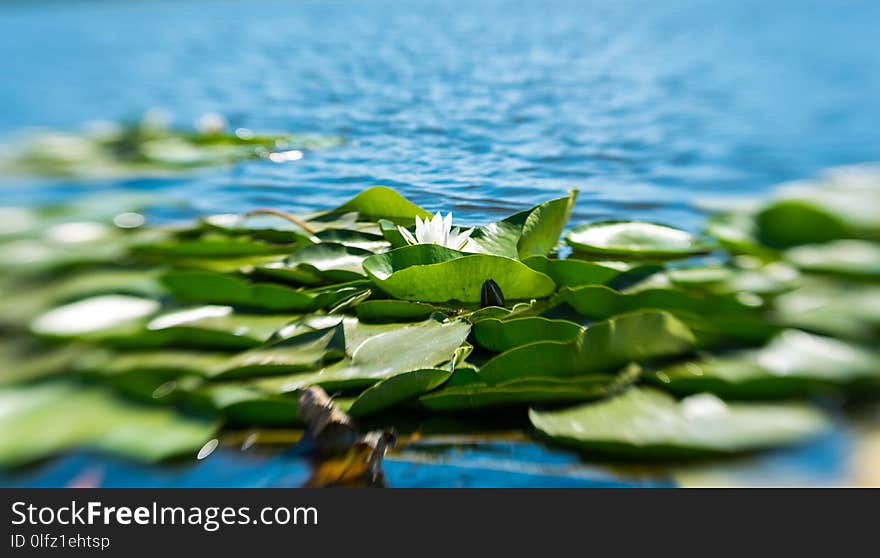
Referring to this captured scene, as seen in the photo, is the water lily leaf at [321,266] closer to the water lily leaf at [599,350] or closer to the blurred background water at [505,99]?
the blurred background water at [505,99]

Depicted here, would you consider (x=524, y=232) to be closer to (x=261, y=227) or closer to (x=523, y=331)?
(x=523, y=331)

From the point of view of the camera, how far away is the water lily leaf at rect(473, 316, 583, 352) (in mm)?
697

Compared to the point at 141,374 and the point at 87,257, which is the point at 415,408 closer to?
the point at 141,374

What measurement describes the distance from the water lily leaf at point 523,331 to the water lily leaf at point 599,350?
1.8 inches

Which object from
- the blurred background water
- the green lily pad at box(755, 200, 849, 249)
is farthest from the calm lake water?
the green lily pad at box(755, 200, 849, 249)

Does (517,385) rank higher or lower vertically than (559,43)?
→ lower

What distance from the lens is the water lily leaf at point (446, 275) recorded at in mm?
765

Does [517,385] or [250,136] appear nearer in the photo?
[517,385]
